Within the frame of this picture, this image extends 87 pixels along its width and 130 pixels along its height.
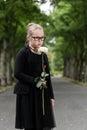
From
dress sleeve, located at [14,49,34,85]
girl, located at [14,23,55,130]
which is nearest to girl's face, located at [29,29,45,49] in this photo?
girl, located at [14,23,55,130]

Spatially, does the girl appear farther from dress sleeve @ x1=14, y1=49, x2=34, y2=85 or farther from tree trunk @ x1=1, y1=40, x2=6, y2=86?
tree trunk @ x1=1, y1=40, x2=6, y2=86

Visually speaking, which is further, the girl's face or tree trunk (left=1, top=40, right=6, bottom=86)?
tree trunk (left=1, top=40, right=6, bottom=86)

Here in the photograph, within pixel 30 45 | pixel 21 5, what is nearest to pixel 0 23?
pixel 21 5

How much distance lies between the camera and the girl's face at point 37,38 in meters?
5.52

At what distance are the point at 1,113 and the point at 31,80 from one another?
29.6 feet

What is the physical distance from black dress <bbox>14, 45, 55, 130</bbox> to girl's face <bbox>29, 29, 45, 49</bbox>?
99 mm

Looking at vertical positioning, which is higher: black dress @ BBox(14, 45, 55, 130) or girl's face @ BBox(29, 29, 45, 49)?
girl's face @ BBox(29, 29, 45, 49)

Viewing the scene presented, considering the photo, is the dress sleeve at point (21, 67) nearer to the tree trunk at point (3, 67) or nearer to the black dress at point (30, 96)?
the black dress at point (30, 96)

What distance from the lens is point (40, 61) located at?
18.4ft

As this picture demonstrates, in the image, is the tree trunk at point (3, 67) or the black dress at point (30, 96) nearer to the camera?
the black dress at point (30, 96)

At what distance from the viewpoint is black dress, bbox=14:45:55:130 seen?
5523 mm

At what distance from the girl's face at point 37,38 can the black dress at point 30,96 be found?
0.10 m

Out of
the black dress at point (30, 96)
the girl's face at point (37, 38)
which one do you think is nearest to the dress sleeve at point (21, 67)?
the black dress at point (30, 96)

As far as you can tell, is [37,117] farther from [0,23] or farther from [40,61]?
[0,23]
